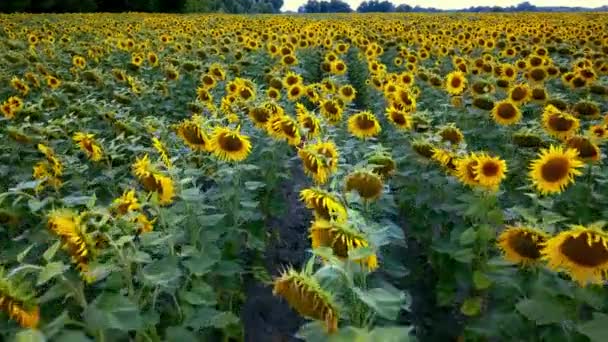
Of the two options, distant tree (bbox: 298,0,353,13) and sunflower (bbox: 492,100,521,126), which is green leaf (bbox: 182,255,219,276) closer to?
sunflower (bbox: 492,100,521,126)

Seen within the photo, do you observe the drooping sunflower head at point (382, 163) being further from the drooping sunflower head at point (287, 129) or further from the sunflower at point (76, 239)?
the sunflower at point (76, 239)

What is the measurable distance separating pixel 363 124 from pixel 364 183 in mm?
1786

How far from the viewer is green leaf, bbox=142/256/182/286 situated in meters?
2.24

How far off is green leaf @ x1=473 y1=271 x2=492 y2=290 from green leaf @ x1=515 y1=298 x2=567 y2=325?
0.65 metres

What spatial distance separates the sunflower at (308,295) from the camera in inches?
66.9

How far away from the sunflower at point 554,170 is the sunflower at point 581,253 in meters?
0.98

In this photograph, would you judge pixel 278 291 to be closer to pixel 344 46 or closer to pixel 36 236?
pixel 36 236

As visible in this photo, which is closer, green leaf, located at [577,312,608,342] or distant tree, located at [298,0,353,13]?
green leaf, located at [577,312,608,342]

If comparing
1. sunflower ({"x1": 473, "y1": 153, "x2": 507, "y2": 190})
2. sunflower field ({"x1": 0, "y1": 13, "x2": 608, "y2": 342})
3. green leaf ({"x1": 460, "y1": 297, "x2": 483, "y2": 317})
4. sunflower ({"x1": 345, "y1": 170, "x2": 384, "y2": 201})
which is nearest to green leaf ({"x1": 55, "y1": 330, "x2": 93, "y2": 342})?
sunflower field ({"x1": 0, "y1": 13, "x2": 608, "y2": 342})

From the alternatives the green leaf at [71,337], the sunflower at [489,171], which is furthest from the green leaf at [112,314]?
the sunflower at [489,171]

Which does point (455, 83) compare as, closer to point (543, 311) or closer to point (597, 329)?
point (543, 311)

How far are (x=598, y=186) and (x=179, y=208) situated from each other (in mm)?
2868

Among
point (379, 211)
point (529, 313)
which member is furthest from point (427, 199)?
point (529, 313)

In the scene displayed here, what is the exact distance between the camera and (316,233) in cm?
205
